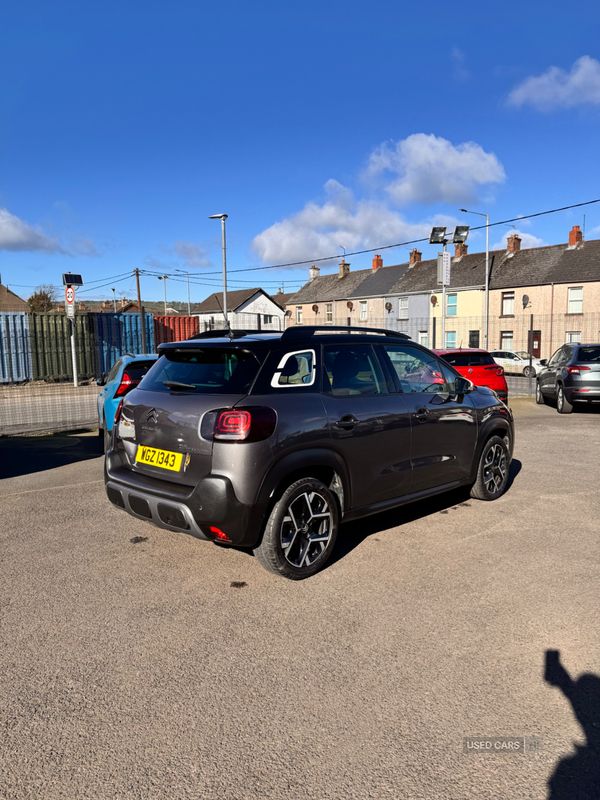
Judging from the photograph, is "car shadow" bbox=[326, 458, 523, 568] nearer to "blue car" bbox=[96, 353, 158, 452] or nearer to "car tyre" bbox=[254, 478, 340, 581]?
"car tyre" bbox=[254, 478, 340, 581]

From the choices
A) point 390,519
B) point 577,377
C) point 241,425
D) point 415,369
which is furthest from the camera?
point 577,377

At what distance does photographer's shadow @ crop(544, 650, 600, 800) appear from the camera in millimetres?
2240

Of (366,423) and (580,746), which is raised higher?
(366,423)

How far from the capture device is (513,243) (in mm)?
43969

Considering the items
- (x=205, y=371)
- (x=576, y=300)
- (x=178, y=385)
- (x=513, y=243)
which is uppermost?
(x=513, y=243)

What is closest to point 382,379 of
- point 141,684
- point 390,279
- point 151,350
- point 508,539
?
point 508,539

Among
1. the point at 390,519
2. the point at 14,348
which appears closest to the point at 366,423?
the point at 390,519

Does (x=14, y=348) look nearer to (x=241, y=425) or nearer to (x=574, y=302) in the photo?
(x=241, y=425)

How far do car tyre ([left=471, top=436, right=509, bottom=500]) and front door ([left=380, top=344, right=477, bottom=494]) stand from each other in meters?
0.28

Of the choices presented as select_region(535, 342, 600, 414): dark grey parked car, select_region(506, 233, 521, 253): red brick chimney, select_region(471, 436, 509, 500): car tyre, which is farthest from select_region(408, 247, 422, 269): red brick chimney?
select_region(471, 436, 509, 500): car tyre

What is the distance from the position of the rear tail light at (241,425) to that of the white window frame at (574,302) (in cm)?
3911

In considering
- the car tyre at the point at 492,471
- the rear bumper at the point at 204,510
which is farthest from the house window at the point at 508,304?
the rear bumper at the point at 204,510

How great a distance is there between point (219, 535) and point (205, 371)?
122 cm

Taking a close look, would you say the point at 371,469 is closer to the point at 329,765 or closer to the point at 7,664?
the point at 329,765
